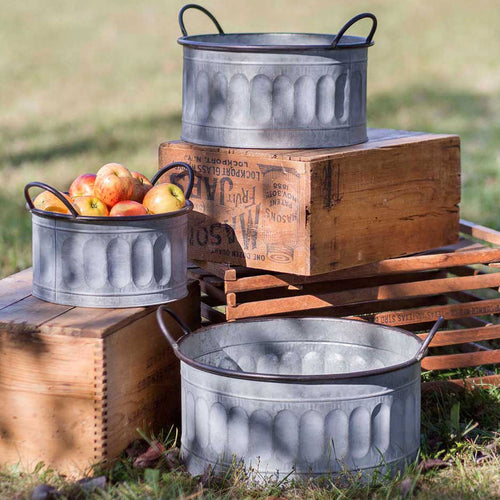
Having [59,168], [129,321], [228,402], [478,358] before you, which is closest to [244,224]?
[129,321]

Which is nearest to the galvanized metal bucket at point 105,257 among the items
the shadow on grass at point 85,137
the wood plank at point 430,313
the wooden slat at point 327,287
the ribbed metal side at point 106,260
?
the ribbed metal side at point 106,260

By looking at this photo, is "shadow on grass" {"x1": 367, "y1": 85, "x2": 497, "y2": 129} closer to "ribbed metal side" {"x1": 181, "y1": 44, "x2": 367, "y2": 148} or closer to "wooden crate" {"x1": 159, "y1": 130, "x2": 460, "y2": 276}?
"wooden crate" {"x1": 159, "y1": 130, "x2": 460, "y2": 276}

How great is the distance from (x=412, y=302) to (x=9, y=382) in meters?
1.84

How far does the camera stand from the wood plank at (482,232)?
13.0 feet

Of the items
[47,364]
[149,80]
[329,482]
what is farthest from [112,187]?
[149,80]

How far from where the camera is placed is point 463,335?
3.76 m

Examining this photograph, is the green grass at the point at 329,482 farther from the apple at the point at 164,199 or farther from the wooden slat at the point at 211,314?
the apple at the point at 164,199

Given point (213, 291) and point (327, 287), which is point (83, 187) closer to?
point (213, 291)

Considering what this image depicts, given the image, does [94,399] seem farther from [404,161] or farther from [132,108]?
[132,108]

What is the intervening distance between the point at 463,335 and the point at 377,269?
1.54 feet

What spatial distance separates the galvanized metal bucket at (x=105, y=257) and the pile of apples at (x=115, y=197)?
0.07 m

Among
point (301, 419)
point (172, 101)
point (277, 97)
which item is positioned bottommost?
point (301, 419)

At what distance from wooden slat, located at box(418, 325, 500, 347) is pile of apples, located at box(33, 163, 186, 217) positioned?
114cm

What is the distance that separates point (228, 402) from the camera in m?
2.86
